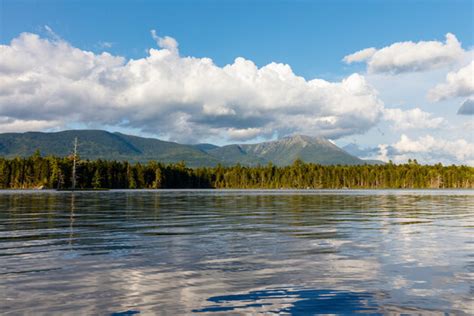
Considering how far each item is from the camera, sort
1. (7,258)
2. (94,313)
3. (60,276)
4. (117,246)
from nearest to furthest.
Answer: (94,313)
(60,276)
(7,258)
(117,246)

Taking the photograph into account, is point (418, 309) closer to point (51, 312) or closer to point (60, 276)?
point (51, 312)

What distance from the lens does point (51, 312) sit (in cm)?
1122

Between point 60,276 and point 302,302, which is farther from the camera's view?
point 60,276

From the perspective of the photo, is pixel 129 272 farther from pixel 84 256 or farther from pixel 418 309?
pixel 418 309

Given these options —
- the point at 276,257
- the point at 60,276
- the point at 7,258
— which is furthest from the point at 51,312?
the point at 276,257

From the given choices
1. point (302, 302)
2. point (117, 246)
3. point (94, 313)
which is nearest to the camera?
point (94, 313)

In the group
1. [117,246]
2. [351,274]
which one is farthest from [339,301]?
[117,246]

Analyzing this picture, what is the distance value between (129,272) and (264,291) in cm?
547

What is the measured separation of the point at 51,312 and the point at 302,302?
21.8ft

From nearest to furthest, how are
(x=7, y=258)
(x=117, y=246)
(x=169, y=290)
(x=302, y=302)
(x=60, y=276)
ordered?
(x=302, y=302), (x=169, y=290), (x=60, y=276), (x=7, y=258), (x=117, y=246)

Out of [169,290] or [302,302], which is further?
[169,290]

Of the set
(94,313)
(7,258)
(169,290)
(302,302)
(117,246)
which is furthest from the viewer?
(117,246)

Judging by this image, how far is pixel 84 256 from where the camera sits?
1972 centimetres

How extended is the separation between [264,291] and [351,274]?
419 cm
